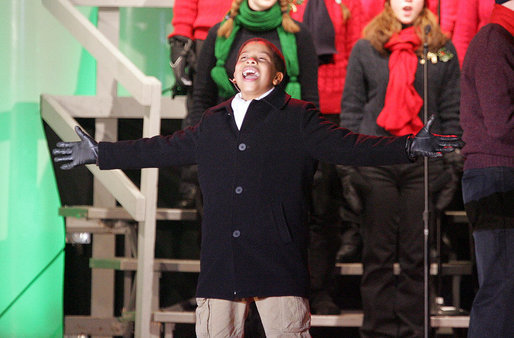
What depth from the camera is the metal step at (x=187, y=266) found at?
4.43 metres

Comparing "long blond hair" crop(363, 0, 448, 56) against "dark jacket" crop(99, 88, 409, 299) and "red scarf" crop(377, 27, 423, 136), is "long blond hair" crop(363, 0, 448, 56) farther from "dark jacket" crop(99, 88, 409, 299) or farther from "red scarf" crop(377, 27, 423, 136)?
"dark jacket" crop(99, 88, 409, 299)

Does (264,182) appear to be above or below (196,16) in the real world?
below

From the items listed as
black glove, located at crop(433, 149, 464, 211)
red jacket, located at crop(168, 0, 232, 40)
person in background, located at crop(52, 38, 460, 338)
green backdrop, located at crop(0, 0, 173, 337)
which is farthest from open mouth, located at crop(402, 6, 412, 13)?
green backdrop, located at crop(0, 0, 173, 337)

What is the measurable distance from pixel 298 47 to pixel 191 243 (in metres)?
1.64

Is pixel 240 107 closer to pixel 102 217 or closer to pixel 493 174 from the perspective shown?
pixel 493 174

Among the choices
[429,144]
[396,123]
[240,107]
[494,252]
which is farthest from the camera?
[396,123]

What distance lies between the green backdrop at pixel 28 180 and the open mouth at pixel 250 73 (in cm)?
215

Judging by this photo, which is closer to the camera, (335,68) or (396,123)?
(396,123)

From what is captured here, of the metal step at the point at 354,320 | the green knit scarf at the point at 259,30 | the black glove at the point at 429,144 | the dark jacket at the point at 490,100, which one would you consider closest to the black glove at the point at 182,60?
the green knit scarf at the point at 259,30

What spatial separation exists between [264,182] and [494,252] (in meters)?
1.12

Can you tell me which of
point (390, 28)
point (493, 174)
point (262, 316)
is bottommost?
point (262, 316)

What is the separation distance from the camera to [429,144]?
2709mm

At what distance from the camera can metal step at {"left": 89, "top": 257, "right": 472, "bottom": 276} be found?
4.43 metres

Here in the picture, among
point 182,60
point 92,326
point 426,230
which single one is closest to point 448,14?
point 426,230
